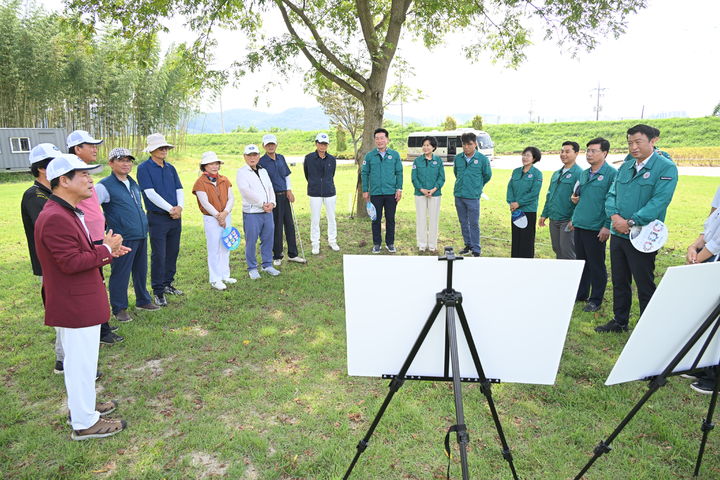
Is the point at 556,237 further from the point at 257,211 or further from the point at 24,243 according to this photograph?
the point at 24,243

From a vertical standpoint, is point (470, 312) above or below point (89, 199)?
below

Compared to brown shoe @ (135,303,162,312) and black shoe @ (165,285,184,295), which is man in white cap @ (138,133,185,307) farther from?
black shoe @ (165,285,184,295)

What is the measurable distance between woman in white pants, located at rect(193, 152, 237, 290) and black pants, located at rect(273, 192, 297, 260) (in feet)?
3.41

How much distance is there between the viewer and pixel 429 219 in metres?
7.93

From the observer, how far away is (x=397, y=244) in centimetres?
862

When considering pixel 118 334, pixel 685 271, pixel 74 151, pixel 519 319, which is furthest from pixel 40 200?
pixel 685 271

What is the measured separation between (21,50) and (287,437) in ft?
74.0

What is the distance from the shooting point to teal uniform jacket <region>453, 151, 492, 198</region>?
7.47 m

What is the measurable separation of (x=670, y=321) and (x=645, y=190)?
9.11 feet

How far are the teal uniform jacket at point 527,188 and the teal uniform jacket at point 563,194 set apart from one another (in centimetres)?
67

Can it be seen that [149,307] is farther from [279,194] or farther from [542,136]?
[542,136]

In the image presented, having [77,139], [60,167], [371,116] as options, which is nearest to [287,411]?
[60,167]

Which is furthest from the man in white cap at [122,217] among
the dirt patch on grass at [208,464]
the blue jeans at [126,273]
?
the dirt patch on grass at [208,464]

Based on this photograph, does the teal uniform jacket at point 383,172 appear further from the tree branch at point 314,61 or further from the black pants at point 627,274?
the black pants at point 627,274
